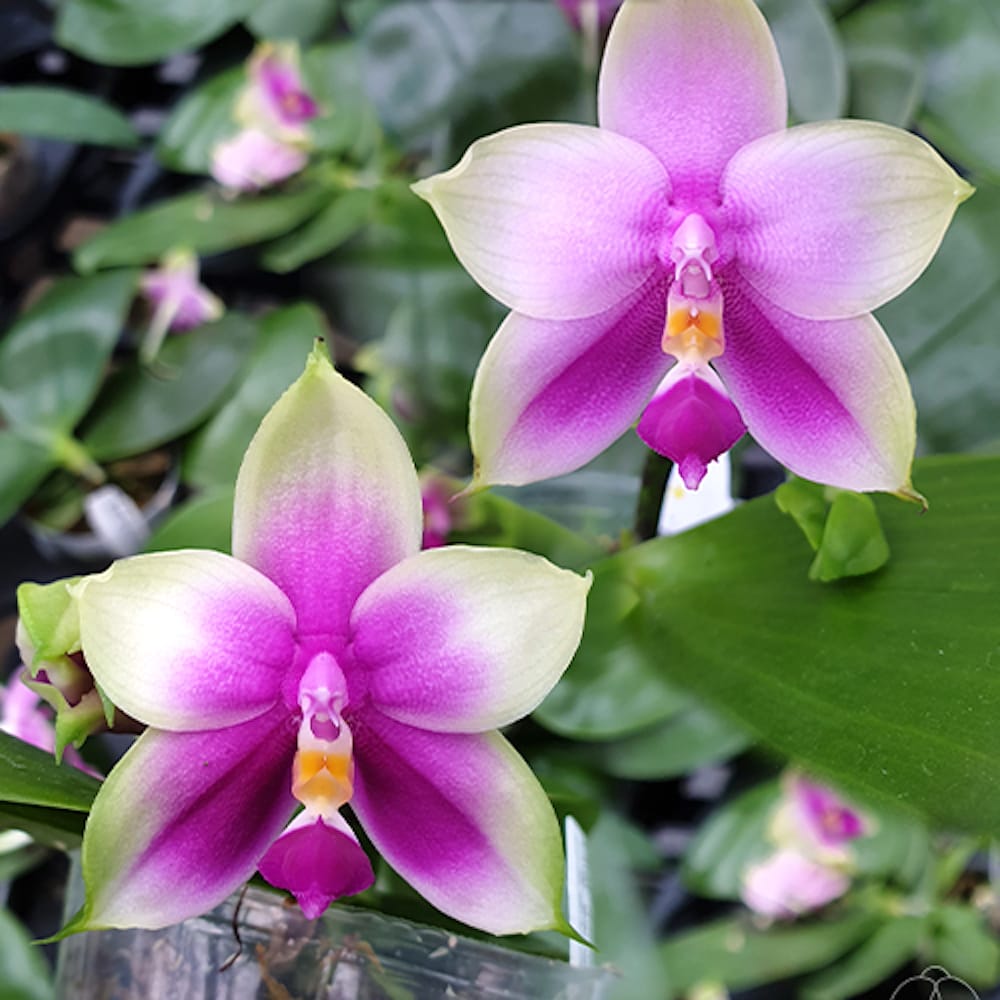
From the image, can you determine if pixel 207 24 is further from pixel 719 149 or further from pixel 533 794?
pixel 533 794

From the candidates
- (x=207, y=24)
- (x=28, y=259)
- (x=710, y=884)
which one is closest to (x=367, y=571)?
(x=710, y=884)

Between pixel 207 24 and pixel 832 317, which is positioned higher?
pixel 832 317

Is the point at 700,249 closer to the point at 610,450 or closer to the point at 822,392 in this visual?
the point at 822,392

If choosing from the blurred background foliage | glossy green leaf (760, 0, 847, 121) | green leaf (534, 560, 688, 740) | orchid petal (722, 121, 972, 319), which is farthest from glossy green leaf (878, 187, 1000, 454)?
orchid petal (722, 121, 972, 319)

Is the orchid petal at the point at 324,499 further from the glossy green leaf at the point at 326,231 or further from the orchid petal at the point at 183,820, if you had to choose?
the glossy green leaf at the point at 326,231

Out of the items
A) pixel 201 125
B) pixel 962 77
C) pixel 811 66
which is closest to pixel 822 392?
pixel 811 66

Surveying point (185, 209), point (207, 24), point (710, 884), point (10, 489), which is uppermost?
point (207, 24)

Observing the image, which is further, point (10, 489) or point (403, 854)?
point (10, 489)
